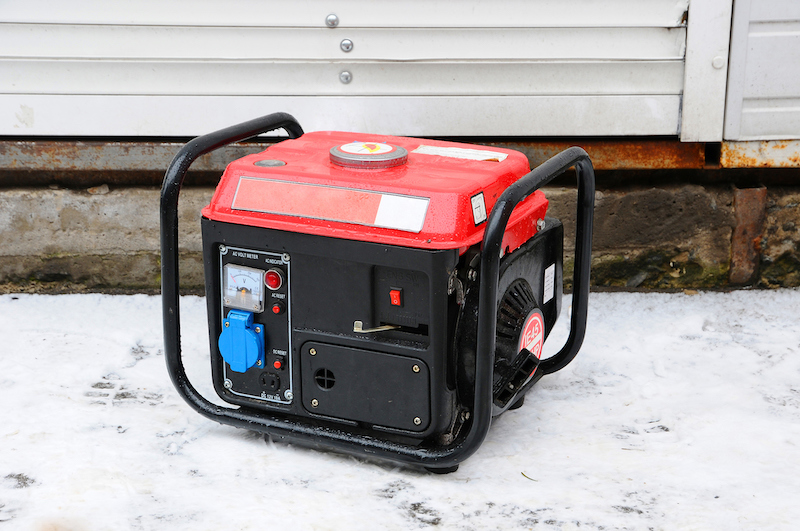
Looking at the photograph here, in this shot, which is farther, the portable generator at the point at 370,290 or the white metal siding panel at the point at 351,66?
the white metal siding panel at the point at 351,66

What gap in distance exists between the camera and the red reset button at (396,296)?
198 centimetres

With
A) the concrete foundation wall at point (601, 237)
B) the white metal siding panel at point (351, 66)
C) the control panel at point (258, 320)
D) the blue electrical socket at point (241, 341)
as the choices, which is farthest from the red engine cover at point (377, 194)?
the concrete foundation wall at point (601, 237)

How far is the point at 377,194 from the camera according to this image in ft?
6.40

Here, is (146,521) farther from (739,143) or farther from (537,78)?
(739,143)

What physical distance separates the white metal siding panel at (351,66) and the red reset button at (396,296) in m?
1.19

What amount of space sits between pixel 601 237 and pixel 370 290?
148 cm

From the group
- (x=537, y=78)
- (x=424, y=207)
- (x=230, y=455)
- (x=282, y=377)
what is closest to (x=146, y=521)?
(x=230, y=455)

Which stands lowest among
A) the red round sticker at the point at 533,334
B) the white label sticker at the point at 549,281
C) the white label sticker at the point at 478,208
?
the red round sticker at the point at 533,334

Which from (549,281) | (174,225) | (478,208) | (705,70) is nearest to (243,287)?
(174,225)

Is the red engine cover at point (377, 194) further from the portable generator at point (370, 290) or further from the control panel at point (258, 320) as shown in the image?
the control panel at point (258, 320)

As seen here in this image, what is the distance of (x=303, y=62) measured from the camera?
2.96m

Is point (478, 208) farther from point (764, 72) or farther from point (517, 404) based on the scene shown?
point (764, 72)

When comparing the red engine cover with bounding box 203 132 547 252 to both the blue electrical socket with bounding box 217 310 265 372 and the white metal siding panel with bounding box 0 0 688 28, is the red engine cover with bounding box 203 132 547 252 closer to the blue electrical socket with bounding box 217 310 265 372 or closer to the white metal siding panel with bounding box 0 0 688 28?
the blue electrical socket with bounding box 217 310 265 372

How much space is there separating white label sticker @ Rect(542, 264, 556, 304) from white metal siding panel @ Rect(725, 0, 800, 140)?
3.48 ft
